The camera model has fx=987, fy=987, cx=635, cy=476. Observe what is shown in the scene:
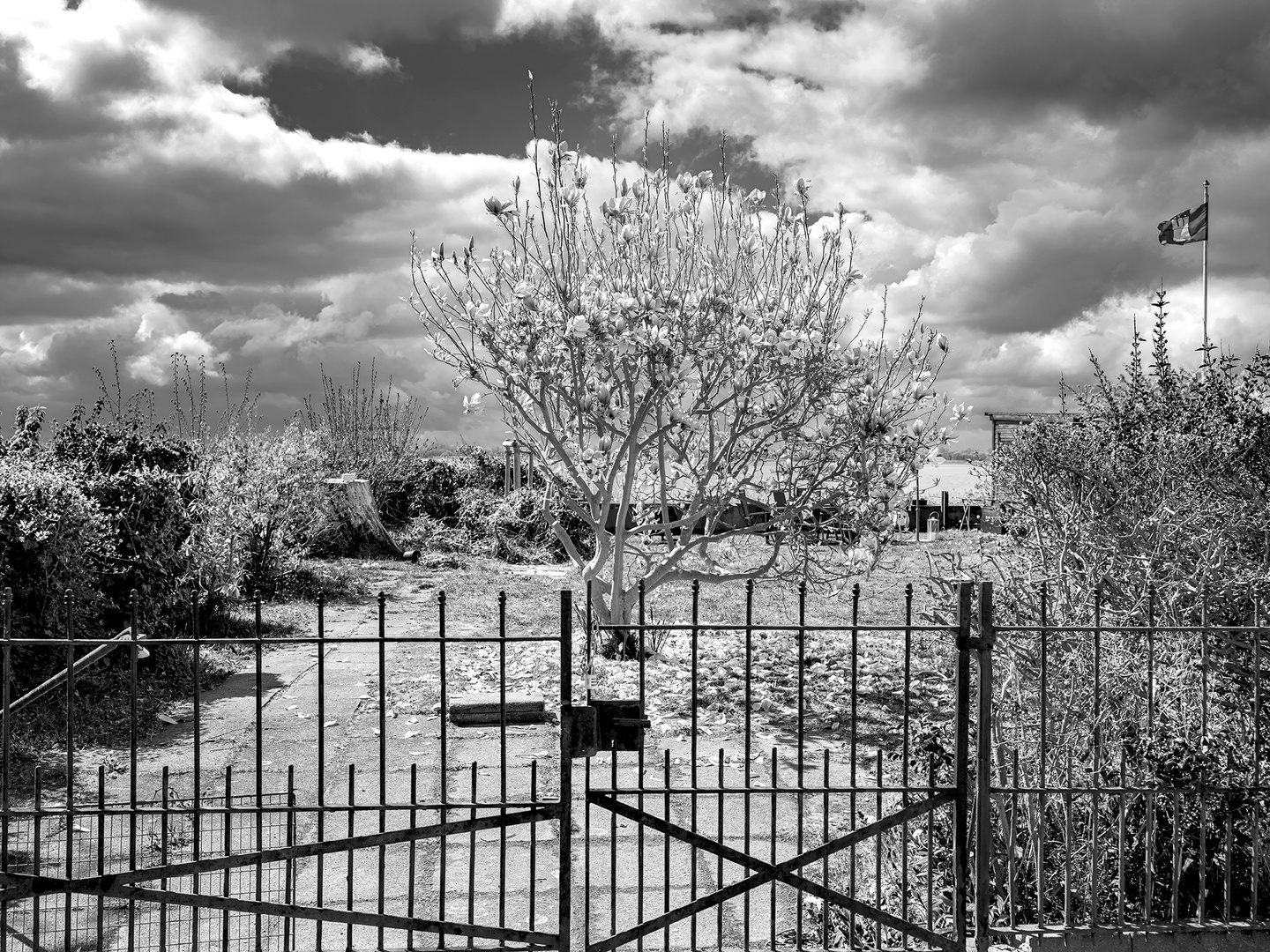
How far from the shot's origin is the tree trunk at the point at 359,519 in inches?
748

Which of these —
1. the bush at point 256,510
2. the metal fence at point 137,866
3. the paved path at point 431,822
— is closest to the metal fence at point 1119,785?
the paved path at point 431,822

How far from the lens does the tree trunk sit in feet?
62.3

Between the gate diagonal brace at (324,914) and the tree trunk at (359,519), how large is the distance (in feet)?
52.2

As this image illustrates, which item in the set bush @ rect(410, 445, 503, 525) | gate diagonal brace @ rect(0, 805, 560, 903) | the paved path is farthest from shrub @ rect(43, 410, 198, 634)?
bush @ rect(410, 445, 503, 525)

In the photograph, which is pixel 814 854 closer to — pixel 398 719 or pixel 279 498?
pixel 398 719

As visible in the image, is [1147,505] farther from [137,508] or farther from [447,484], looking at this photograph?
[447,484]

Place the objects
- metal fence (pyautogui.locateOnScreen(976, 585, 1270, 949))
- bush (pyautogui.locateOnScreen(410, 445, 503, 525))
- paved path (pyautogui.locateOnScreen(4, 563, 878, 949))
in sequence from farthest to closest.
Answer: bush (pyautogui.locateOnScreen(410, 445, 503, 525)), paved path (pyautogui.locateOnScreen(4, 563, 878, 949)), metal fence (pyautogui.locateOnScreen(976, 585, 1270, 949))

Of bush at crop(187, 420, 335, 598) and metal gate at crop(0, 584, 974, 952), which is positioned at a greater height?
bush at crop(187, 420, 335, 598)

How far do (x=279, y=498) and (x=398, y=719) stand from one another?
8206 millimetres

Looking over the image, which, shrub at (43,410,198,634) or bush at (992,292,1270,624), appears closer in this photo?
bush at (992,292,1270,624)

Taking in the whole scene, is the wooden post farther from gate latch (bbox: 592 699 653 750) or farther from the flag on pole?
the flag on pole

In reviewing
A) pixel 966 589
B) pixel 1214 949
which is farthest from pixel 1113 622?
pixel 966 589

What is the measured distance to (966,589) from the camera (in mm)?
3670

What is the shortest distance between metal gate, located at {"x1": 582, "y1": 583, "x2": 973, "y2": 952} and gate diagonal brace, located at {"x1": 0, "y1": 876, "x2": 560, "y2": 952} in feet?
0.90
